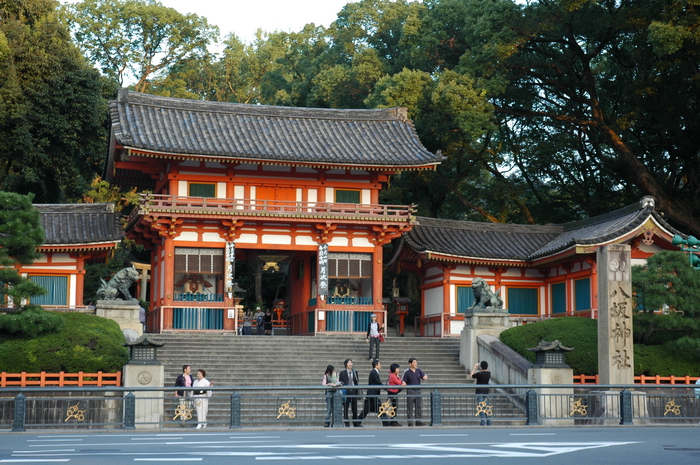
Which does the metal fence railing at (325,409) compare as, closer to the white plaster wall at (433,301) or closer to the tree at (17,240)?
the tree at (17,240)

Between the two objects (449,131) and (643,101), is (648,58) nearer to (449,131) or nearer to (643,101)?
(643,101)

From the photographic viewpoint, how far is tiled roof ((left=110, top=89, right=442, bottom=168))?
109 ft

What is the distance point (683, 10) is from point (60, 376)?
26.3m

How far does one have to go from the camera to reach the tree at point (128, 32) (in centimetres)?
5669

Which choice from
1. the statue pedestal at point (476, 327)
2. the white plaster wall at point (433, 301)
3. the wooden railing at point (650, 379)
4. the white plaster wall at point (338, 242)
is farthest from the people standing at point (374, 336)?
the white plaster wall at point (433, 301)

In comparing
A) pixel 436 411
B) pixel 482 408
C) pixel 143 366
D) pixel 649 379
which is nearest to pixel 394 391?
pixel 436 411

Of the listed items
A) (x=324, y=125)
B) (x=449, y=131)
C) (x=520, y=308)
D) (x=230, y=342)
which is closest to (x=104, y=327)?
(x=230, y=342)

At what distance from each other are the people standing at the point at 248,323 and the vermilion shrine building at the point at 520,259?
258 inches

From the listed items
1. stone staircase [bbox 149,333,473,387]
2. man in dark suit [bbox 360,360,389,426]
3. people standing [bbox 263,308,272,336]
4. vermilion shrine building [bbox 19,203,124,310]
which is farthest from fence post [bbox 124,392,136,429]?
people standing [bbox 263,308,272,336]

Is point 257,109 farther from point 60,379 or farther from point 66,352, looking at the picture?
point 60,379

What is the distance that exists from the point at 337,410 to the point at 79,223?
18.5 metres

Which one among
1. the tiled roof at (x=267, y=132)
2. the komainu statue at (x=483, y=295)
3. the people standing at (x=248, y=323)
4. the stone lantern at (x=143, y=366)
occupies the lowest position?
the stone lantern at (x=143, y=366)

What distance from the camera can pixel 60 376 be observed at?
72.2 ft

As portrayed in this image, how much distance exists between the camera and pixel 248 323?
129ft
